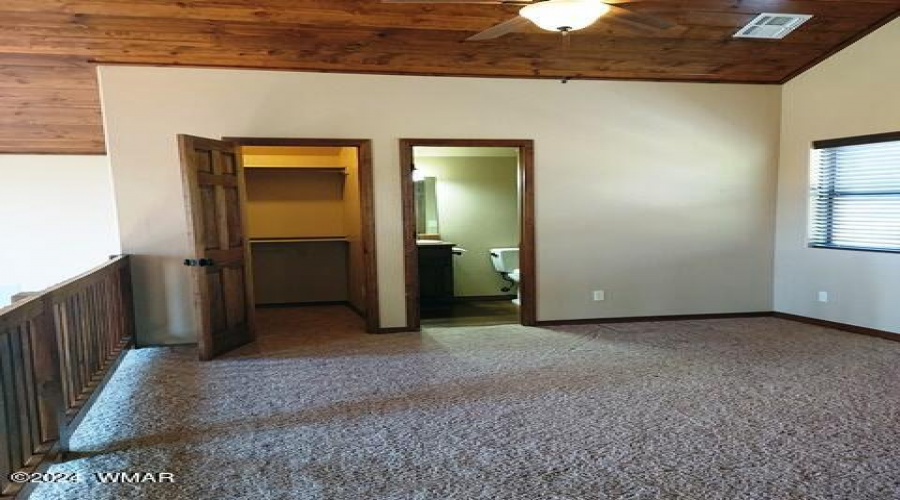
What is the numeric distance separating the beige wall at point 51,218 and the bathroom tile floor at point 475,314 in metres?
3.81

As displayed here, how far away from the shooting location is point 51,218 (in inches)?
240

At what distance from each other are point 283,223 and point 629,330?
4.28 metres

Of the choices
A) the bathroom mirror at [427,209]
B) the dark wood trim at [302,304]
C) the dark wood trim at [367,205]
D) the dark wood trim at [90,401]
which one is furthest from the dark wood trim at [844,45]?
the dark wood trim at [90,401]

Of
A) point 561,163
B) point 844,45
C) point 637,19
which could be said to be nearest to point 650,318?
point 561,163

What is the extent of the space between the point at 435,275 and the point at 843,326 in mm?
4203

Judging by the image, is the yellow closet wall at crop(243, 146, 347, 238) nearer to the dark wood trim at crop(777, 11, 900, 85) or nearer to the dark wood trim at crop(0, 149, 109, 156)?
the dark wood trim at crop(0, 149, 109, 156)

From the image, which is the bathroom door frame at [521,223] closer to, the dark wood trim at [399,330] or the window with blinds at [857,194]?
the dark wood trim at [399,330]

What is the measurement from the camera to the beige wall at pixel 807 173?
444 centimetres

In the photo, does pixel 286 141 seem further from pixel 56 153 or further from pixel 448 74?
pixel 56 153

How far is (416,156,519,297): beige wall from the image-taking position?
696 cm

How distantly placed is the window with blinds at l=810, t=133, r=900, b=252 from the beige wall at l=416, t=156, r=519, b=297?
130 inches

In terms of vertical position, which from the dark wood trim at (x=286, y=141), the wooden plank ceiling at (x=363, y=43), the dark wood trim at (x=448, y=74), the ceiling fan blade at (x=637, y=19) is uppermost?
the wooden plank ceiling at (x=363, y=43)

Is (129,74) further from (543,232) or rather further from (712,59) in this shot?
(712,59)

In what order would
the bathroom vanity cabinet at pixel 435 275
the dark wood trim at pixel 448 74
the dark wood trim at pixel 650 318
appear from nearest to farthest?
the dark wood trim at pixel 448 74
the dark wood trim at pixel 650 318
the bathroom vanity cabinet at pixel 435 275
